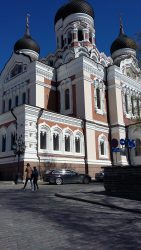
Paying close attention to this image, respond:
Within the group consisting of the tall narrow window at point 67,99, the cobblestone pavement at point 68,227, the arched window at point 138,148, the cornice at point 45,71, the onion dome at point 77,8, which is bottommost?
the cobblestone pavement at point 68,227

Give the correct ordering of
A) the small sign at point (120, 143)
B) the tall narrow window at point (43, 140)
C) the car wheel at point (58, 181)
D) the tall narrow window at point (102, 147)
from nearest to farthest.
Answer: the small sign at point (120, 143), the car wheel at point (58, 181), the tall narrow window at point (43, 140), the tall narrow window at point (102, 147)

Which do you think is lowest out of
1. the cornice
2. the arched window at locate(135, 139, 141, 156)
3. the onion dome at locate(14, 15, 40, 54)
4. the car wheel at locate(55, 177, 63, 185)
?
the car wheel at locate(55, 177, 63, 185)

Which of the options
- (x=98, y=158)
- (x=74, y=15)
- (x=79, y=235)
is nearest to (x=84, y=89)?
(x=98, y=158)

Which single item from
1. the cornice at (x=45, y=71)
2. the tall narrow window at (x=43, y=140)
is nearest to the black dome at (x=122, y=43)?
the cornice at (x=45, y=71)

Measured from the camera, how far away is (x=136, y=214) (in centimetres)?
934

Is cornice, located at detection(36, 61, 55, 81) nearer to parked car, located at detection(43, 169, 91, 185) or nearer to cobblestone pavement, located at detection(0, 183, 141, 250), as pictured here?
parked car, located at detection(43, 169, 91, 185)

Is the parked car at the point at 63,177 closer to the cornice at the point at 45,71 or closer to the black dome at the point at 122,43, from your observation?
the cornice at the point at 45,71

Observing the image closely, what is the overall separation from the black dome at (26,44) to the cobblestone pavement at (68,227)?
3371 cm

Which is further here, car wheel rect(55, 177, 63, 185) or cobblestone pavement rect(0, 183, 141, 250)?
car wheel rect(55, 177, 63, 185)

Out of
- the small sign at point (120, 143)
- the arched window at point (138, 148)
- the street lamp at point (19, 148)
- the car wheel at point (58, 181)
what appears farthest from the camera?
the arched window at point (138, 148)

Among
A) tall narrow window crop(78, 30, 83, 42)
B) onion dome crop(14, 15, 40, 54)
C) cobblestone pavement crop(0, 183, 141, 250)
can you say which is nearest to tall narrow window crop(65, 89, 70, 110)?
tall narrow window crop(78, 30, 83, 42)

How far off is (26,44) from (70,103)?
44.3 ft

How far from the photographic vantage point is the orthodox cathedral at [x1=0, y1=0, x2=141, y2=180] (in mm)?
26234

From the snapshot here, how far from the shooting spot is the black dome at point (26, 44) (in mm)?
40900
